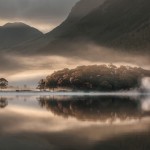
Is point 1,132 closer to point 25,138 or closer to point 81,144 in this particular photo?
point 25,138

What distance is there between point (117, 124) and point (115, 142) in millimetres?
15968

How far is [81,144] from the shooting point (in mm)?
34406

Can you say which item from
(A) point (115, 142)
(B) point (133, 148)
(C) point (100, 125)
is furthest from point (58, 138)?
(C) point (100, 125)

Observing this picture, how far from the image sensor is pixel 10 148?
32344 mm

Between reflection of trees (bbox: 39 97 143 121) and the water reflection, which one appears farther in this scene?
reflection of trees (bbox: 39 97 143 121)

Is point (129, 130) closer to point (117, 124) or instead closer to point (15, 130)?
point (117, 124)

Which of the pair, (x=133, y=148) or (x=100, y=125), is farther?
(x=100, y=125)

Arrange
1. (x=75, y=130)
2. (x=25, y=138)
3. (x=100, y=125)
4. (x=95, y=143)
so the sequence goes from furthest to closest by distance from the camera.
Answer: (x=100, y=125), (x=75, y=130), (x=25, y=138), (x=95, y=143)

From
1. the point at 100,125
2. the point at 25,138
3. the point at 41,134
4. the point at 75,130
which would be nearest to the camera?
the point at 25,138

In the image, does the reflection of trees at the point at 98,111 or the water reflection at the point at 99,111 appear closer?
the water reflection at the point at 99,111

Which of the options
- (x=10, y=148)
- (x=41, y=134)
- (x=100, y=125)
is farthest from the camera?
(x=100, y=125)

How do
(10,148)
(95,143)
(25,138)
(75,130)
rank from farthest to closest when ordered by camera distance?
(75,130) < (25,138) < (95,143) < (10,148)

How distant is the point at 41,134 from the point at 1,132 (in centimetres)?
433

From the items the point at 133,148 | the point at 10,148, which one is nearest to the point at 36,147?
the point at 10,148
